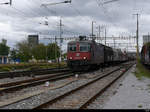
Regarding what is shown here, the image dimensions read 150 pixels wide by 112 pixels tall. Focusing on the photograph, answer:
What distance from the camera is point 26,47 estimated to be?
88625mm

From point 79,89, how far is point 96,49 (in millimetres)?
15298

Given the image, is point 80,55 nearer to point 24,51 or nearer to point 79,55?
point 79,55

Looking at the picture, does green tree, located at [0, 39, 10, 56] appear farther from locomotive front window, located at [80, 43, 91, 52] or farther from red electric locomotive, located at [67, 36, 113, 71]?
locomotive front window, located at [80, 43, 91, 52]

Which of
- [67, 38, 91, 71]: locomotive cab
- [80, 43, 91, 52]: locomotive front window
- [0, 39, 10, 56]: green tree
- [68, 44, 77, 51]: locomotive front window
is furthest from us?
[0, 39, 10, 56]: green tree

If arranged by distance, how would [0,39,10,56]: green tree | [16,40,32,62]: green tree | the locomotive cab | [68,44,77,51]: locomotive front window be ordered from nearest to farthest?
the locomotive cab → [68,44,77,51]: locomotive front window → [16,40,32,62]: green tree → [0,39,10,56]: green tree

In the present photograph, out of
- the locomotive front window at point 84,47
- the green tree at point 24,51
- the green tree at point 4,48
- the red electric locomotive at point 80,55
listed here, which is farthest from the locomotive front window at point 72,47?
the green tree at point 4,48

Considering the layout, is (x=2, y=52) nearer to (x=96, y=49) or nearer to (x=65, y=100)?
(x=96, y=49)

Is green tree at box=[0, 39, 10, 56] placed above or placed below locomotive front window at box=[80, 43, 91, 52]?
above

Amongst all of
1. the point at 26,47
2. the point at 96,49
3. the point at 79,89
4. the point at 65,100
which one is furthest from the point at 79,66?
the point at 26,47

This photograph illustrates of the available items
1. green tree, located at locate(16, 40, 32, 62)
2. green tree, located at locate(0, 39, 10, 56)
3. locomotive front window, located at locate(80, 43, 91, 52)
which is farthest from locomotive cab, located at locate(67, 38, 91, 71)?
green tree, located at locate(0, 39, 10, 56)

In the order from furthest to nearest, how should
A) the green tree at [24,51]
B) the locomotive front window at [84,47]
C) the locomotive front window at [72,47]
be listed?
the green tree at [24,51]
the locomotive front window at [72,47]
the locomotive front window at [84,47]

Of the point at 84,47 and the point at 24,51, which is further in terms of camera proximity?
the point at 24,51

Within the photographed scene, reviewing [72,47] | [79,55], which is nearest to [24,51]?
[72,47]

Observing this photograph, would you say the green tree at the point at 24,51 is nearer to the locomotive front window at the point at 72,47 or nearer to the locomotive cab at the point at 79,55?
the locomotive front window at the point at 72,47
